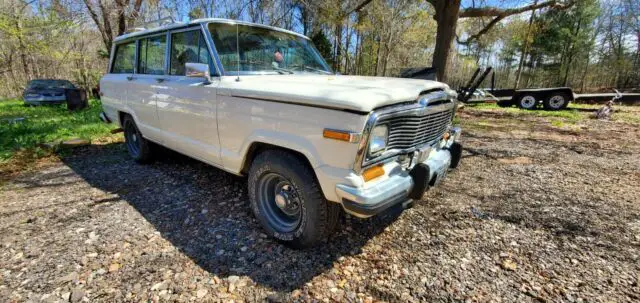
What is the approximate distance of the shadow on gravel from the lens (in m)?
2.41

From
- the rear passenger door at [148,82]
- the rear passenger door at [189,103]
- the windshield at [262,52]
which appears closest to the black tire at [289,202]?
the rear passenger door at [189,103]

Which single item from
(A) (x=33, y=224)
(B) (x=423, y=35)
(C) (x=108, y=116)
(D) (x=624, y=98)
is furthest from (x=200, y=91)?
(B) (x=423, y=35)

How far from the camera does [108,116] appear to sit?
543cm

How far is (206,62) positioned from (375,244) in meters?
2.39

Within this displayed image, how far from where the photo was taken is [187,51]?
335 cm

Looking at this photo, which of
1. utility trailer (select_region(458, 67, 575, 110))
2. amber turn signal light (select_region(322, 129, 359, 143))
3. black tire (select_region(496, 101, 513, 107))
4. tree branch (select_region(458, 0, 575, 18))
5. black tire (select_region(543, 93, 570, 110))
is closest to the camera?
amber turn signal light (select_region(322, 129, 359, 143))

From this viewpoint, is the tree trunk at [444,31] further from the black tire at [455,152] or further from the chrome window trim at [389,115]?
the chrome window trim at [389,115]

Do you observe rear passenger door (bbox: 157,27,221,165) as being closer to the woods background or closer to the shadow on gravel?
the shadow on gravel

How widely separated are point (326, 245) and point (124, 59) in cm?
425

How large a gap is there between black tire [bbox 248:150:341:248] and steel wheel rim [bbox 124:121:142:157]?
3.11 meters

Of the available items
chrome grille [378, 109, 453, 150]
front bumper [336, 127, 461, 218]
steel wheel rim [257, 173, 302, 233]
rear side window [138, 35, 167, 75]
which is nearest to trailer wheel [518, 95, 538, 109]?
chrome grille [378, 109, 453, 150]

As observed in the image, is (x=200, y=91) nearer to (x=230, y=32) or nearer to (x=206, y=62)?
(x=206, y=62)

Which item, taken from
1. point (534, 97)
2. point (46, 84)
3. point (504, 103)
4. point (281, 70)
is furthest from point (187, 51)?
point (46, 84)

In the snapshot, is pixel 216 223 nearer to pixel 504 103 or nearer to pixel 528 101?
pixel 528 101
